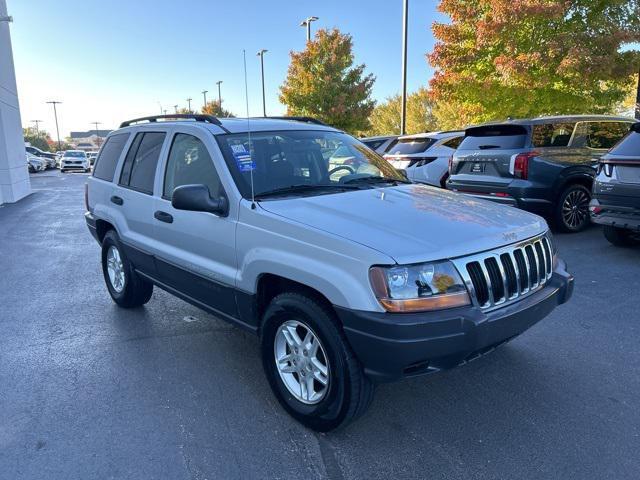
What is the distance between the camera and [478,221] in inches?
122

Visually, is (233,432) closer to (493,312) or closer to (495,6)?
(493,312)

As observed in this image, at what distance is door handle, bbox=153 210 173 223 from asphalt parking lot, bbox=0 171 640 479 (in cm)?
109

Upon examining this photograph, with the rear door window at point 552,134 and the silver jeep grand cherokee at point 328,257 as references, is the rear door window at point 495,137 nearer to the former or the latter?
the rear door window at point 552,134

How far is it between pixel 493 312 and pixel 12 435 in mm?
2921

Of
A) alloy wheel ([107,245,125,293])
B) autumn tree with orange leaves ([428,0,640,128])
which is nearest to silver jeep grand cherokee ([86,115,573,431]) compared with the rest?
alloy wheel ([107,245,125,293])

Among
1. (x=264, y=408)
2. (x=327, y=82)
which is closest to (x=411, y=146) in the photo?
(x=264, y=408)

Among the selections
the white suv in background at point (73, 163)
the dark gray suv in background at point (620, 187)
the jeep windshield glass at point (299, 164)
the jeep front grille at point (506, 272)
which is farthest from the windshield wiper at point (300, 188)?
the white suv in background at point (73, 163)

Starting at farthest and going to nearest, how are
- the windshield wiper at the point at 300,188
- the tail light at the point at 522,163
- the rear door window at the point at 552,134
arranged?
1. the rear door window at the point at 552,134
2. the tail light at the point at 522,163
3. the windshield wiper at the point at 300,188

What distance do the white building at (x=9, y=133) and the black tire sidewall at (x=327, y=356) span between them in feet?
50.2

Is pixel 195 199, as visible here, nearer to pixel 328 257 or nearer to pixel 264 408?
pixel 328 257

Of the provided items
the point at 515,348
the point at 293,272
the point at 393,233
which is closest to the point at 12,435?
the point at 293,272

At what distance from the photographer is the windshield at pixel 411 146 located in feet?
34.4

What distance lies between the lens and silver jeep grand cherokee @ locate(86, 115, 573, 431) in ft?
8.50

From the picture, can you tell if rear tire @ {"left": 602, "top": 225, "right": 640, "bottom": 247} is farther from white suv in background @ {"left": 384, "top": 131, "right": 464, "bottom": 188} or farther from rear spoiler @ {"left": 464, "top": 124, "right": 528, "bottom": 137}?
white suv in background @ {"left": 384, "top": 131, "right": 464, "bottom": 188}
